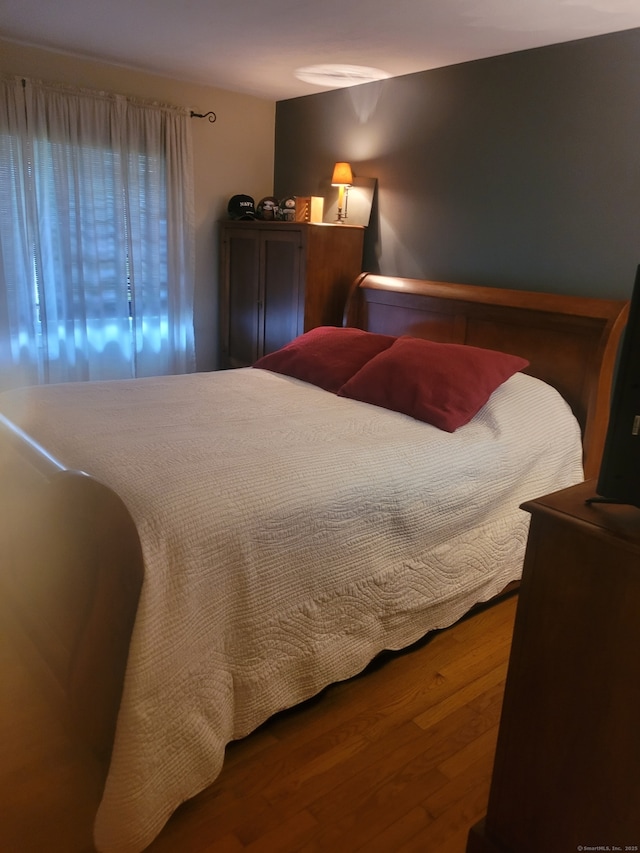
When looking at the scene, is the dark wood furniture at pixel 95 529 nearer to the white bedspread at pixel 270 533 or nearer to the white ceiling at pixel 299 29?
the white bedspread at pixel 270 533

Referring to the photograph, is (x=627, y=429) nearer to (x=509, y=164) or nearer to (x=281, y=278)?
(x=509, y=164)

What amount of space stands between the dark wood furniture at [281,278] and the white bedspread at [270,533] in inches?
47.4

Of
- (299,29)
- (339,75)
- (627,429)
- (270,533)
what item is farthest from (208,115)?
(627,429)

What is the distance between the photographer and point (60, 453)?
191 centimetres

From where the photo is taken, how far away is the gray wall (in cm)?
263

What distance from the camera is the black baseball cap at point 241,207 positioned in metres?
4.16

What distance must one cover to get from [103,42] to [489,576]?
319 centimetres

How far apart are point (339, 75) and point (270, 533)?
2938mm

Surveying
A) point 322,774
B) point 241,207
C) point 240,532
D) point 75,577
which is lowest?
point 322,774

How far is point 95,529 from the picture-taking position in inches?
55.9

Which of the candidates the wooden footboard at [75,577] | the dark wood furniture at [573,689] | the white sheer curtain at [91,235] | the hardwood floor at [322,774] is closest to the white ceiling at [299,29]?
the white sheer curtain at [91,235]

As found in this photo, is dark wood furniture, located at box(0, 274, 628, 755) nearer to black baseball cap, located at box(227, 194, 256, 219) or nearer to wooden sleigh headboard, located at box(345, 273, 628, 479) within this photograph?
wooden sleigh headboard, located at box(345, 273, 628, 479)

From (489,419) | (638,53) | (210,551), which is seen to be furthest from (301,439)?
(638,53)

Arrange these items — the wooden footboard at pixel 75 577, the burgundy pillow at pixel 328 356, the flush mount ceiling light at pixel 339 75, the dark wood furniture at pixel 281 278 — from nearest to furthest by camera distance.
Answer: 1. the wooden footboard at pixel 75 577
2. the burgundy pillow at pixel 328 356
3. the flush mount ceiling light at pixel 339 75
4. the dark wood furniture at pixel 281 278
